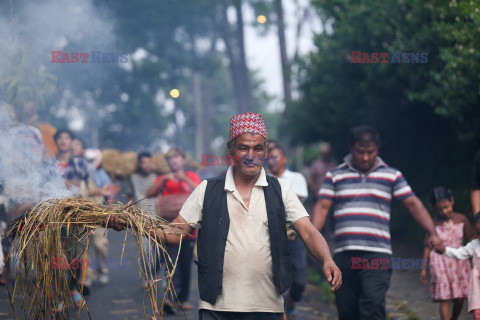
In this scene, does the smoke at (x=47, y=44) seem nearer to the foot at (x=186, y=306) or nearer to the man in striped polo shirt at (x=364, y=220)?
the foot at (x=186, y=306)

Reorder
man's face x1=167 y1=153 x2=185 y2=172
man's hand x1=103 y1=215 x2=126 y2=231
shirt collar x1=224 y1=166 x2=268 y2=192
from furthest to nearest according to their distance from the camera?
man's face x1=167 y1=153 x2=185 y2=172, shirt collar x1=224 y1=166 x2=268 y2=192, man's hand x1=103 y1=215 x2=126 y2=231

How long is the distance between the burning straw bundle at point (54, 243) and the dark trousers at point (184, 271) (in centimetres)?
370

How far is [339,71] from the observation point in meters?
12.4

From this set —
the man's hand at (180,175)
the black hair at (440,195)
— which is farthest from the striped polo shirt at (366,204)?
the man's hand at (180,175)

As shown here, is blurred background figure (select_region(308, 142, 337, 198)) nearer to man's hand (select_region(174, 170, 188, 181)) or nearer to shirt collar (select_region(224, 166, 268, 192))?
man's hand (select_region(174, 170, 188, 181))

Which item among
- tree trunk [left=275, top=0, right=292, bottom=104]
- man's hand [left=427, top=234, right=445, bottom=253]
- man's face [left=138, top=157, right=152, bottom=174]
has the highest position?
tree trunk [left=275, top=0, right=292, bottom=104]

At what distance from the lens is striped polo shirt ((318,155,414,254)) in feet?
17.3

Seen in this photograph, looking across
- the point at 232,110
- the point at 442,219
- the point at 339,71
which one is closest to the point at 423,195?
the point at 339,71

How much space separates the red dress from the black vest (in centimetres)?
261

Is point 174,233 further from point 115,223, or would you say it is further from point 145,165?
point 145,165

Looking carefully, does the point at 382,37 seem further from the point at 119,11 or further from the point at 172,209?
the point at 119,11

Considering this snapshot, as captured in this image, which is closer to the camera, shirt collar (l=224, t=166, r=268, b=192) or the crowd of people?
Answer: the crowd of people

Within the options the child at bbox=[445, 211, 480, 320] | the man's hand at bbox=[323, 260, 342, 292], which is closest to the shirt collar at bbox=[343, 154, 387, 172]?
the child at bbox=[445, 211, 480, 320]

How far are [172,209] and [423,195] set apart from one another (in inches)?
225
